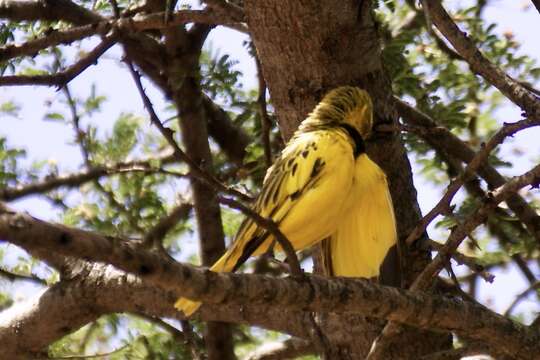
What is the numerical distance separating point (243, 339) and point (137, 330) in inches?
26.4

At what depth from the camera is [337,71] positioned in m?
4.50

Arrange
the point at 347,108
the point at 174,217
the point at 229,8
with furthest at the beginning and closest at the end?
1. the point at 174,217
2. the point at 229,8
3. the point at 347,108

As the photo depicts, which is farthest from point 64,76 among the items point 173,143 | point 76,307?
point 76,307

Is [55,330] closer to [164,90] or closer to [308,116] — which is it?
[308,116]

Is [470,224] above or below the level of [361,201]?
below

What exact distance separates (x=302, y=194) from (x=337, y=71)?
833mm

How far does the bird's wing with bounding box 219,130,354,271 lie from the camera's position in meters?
3.74

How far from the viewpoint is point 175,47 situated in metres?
5.39

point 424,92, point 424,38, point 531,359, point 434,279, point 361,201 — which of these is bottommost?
point 531,359

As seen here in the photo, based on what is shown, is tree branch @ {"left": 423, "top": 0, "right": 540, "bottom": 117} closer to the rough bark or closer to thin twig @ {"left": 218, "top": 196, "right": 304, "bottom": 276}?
the rough bark

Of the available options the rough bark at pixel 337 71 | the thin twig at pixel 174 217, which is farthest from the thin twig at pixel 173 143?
the thin twig at pixel 174 217

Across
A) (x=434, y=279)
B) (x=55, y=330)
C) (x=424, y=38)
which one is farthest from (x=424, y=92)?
(x=55, y=330)

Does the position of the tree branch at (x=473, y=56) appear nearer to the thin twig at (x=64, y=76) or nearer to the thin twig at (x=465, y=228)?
the thin twig at (x=465, y=228)

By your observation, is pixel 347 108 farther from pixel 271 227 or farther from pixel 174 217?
pixel 174 217
